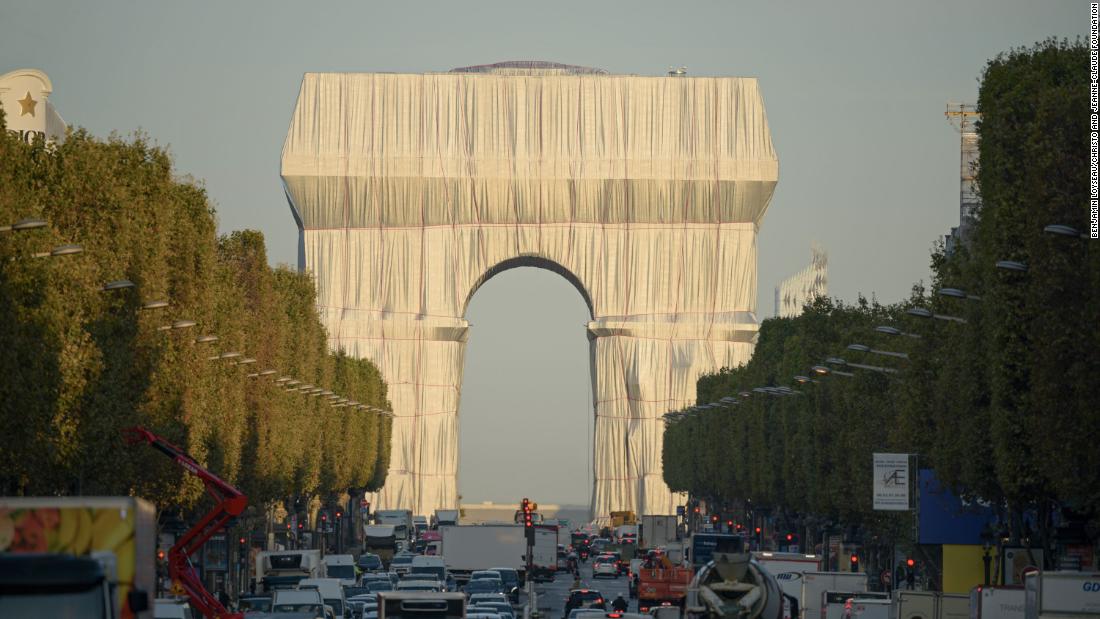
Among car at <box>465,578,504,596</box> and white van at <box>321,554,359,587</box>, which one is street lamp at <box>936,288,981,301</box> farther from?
white van at <box>321,554,359,587</box>

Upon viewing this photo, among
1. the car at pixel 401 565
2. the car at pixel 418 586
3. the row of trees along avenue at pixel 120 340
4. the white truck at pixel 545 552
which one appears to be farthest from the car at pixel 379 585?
the white truck at pixel 545 552

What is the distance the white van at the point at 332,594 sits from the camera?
48344 mm

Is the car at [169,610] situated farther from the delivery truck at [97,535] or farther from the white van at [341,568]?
the white van at [341,568]

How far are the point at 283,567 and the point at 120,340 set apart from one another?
62.8ft

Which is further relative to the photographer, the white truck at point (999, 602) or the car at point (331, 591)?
the car at point (331, 591)

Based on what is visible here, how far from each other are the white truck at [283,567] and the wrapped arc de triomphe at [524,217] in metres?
50.6

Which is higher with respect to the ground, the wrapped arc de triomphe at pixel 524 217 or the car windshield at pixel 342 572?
the wrapped arc de triomphe at pixel 524 217

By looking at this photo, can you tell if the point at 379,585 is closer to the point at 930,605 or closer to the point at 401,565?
the point at 401,565

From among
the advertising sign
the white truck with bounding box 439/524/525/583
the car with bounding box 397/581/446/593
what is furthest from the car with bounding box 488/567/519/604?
the advertising sign

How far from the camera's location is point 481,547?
232ft

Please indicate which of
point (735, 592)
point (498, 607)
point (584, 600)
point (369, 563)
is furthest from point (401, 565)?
point (735, 592)

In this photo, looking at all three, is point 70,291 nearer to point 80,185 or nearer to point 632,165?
point 80,185

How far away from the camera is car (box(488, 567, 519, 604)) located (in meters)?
60.8

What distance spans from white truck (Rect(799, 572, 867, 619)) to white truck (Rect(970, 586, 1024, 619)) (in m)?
13.1
